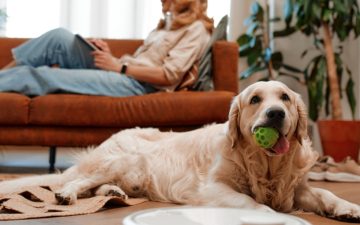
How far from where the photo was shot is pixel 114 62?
3.42m

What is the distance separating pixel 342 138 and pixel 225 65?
1.22 m

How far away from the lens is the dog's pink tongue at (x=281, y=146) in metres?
1.70

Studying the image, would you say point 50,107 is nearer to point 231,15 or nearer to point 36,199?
point 36,199

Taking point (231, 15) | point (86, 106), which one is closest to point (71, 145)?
point (86, 106)

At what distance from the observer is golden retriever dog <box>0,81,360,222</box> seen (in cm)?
173

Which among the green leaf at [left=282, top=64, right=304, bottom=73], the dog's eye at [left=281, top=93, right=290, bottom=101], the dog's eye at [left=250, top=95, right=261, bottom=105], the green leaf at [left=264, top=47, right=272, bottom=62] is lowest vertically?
the green leaf at [left=282, top=64, right=304, bottom=73]

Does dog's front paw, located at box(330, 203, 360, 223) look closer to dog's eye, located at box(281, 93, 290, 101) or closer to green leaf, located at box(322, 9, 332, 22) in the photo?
dog's eye, located at box(281, 93, 290, 101)

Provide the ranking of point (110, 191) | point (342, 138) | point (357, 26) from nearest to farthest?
point (110, 191)
point (342, 138)
point (357, 26)

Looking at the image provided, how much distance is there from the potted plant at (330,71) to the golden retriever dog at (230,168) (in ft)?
7.06

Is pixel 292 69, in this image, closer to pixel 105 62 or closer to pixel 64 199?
pixel 105 62

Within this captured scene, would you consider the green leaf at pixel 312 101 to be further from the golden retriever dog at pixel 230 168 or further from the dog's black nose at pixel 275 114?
Answer: the dog's black nose at pixel 275 114

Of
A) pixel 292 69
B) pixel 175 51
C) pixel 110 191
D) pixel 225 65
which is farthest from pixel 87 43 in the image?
pixel 292 69

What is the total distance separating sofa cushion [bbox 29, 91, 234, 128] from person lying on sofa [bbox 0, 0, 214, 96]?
127mm

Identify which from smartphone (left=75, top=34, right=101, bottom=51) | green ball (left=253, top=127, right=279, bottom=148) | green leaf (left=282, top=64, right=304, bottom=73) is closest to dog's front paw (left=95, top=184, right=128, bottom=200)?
green ball (left=253, top=127, right=279, bottom=148)
